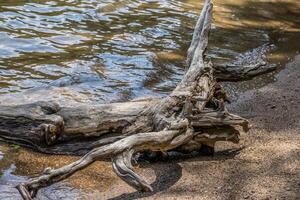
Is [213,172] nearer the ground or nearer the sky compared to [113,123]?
nearer the ground

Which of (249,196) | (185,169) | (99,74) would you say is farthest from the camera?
(99,74)

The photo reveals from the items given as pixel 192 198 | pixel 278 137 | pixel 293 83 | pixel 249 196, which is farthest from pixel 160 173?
pixel 293 83

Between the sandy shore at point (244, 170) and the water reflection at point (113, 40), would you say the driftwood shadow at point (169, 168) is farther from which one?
the water reflection at point (113, 40)

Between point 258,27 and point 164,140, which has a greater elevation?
point 164,140

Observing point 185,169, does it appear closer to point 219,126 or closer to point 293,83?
point 219,126

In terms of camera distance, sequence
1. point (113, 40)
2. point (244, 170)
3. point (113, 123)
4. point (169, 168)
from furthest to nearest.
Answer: point (113, 40), point (113, 123), point (169, 168), point (244, 170)

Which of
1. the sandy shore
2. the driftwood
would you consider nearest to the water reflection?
the driftwood

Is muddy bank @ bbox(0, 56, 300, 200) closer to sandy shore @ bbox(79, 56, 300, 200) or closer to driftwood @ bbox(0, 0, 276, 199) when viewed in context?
sandy shore @ bbox(79, 56, 300, 200)

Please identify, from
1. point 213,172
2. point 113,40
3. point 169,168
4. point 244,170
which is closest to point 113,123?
point 169,168

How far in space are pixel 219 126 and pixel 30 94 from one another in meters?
2.89

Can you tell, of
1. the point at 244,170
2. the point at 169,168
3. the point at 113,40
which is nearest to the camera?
the point at 244,170

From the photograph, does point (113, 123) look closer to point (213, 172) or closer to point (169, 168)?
point (169, 168)

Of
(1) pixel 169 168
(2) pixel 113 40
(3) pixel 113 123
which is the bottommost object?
(2) pixel 113 40

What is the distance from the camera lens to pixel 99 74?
7773mm
